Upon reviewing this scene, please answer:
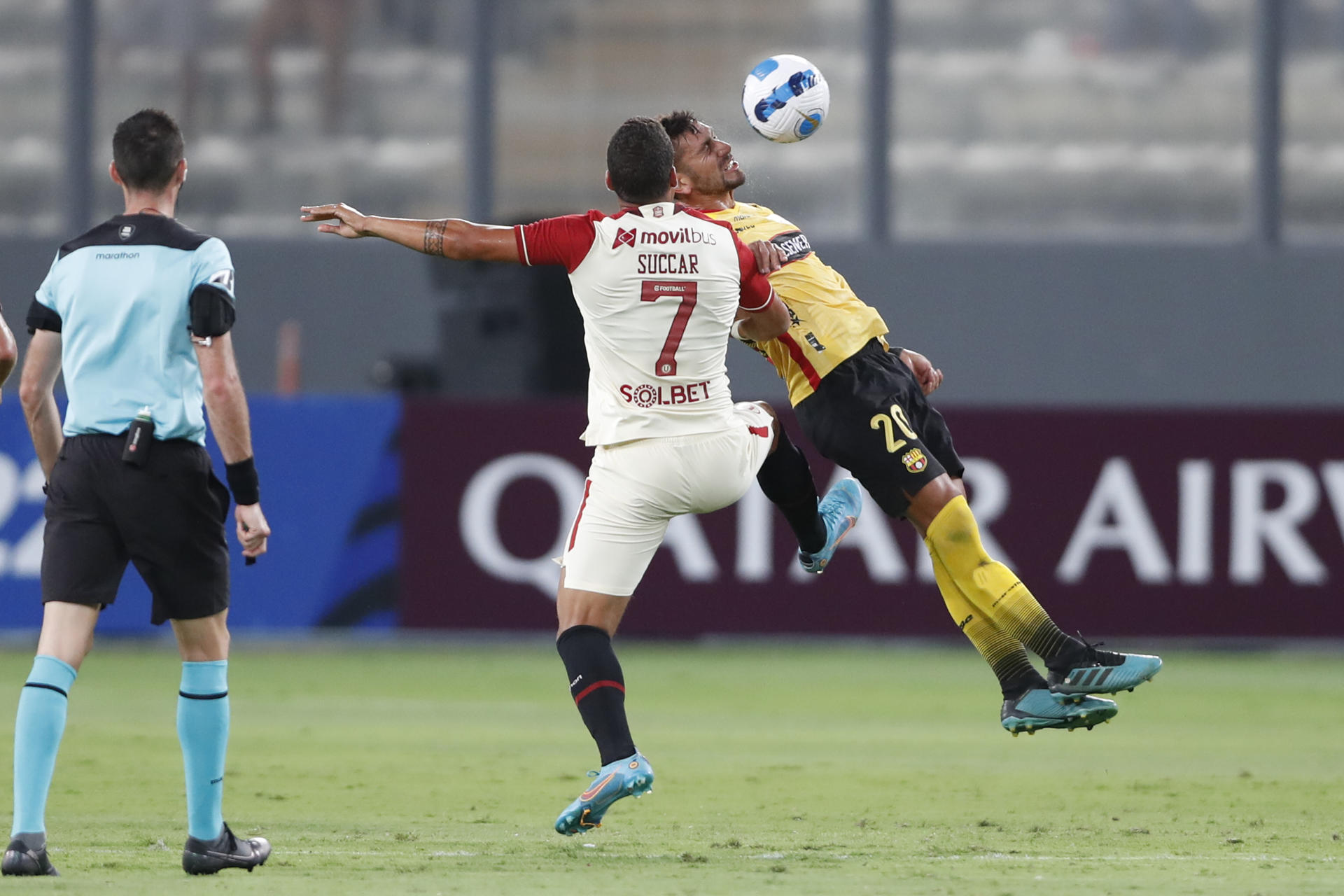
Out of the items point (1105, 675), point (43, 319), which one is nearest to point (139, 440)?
point (43, 319)

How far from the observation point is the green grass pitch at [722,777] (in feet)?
21.2

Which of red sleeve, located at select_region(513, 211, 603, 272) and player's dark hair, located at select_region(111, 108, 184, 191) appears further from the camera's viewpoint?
red sleeve, located at select_region(513, 211, 603, 272)

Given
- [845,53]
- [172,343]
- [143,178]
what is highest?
[845,53]

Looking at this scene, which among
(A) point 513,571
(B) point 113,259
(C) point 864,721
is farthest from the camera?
(A) point 513,571

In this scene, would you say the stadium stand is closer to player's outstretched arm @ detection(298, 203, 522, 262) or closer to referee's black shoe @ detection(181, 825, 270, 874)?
player's outstretched arm @ detection(298, 203, 522, 262)

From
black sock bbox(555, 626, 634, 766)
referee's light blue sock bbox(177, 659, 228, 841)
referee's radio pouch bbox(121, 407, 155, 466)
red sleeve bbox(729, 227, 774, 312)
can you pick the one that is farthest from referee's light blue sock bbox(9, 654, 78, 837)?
red sleeve bbox(729, 227, 774, 312)

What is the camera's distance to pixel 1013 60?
18719mm

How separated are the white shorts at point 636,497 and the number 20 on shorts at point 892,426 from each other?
3.02 ft

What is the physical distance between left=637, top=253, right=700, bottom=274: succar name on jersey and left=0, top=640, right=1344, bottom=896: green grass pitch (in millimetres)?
1973

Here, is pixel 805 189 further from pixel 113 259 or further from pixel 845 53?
pixel 113 259

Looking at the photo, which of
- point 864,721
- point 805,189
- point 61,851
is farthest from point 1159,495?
point 61,851

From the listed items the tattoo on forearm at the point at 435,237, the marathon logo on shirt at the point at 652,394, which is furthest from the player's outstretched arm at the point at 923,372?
the tattoo on forearm at the point at 435,237

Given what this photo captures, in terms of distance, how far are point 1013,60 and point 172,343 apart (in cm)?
1378

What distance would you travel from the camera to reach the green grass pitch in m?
6.45
